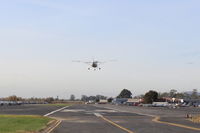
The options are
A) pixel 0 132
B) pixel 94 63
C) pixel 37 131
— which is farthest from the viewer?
pixel 94 63

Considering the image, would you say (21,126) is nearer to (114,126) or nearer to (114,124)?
(114,126)

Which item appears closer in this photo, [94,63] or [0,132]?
[0,132]

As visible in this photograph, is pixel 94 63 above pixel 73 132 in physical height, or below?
above

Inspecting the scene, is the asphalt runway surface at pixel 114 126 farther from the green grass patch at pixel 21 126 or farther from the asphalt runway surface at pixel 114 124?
the green grass patch at pixel 21 126

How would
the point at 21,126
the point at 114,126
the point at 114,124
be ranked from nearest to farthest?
1. the point at 21,126
2. the point at 114,126
3. the point at 114,124

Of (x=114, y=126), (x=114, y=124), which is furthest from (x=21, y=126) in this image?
(x=114, y=124)

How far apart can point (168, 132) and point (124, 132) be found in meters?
2.88

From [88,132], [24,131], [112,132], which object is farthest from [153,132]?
[24,131]

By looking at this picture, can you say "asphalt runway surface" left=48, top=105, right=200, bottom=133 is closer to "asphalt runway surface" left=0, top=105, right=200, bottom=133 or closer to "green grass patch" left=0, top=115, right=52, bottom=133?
"asphalt runway surface" left=0, top=105, right=200, bottom=133

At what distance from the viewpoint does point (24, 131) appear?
2695 cm

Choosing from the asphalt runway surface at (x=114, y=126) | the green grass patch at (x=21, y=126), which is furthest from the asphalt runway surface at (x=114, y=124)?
the green grass patch at (x=21, y=126)

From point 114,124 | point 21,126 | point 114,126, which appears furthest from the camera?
point 114,124

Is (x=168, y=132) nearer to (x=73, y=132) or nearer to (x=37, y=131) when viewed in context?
(x=73, y=132)

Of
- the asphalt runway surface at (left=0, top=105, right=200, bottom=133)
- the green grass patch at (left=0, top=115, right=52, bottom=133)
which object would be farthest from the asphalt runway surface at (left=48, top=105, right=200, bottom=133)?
the green grass patch at (left=0, top=115, right=52, bottom=133)
